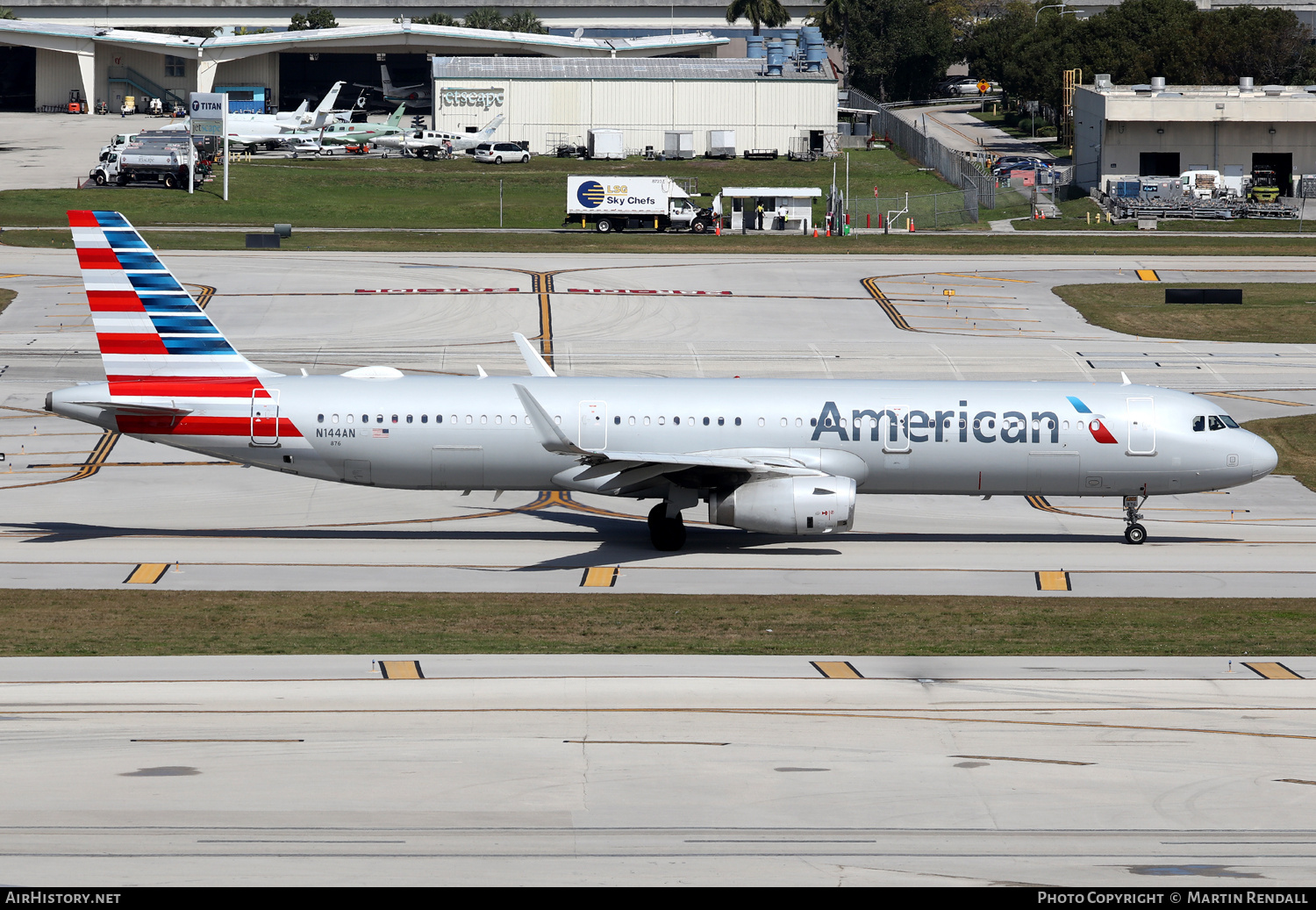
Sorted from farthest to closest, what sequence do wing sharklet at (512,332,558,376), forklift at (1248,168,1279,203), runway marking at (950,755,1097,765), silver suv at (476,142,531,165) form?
1. silver suv at (476,142,531,165)
2. forklift at (1248,168,1279,203)
3. wing sharklet at (512,332,558,376)
4. runway marking at (950,755,1097,765)

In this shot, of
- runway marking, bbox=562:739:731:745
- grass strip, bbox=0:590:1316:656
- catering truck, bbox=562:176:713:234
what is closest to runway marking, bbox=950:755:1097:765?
runway marking, bbox=562:739:731:745

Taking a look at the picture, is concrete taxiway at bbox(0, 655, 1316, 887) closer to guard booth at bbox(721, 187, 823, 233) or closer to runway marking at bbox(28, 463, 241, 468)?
runway marking at bbox(28, 463, 241, 468)

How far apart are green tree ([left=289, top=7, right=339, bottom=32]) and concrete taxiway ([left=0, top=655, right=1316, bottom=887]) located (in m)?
166

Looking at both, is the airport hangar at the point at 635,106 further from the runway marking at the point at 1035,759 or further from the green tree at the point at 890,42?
the runway marking at the point at 1035,759

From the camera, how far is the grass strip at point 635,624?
29.5m

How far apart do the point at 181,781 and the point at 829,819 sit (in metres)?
9.33

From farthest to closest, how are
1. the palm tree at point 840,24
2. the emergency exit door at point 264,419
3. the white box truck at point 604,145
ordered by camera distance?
the palm tree at point 840,24 < the white box truck at point 604,145 < the emergency exit door at point 264,419

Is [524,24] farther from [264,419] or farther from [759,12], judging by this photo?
[264,419]

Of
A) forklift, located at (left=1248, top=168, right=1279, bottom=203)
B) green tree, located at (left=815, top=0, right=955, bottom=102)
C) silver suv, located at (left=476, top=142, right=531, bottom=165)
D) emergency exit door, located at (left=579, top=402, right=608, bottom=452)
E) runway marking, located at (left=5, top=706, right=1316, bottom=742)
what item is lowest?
runway marking, located at (left=5, top=706, right=1316, bottom=742)

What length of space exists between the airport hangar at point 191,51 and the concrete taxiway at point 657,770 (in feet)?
460

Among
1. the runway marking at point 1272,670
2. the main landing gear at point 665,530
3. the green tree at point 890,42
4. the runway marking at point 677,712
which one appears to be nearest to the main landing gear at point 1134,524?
the runway marking at point 1272,670

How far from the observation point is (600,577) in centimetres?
3603

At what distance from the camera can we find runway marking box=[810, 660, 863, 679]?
90.1 ft

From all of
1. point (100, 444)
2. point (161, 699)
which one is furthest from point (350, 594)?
point (100, 444)
